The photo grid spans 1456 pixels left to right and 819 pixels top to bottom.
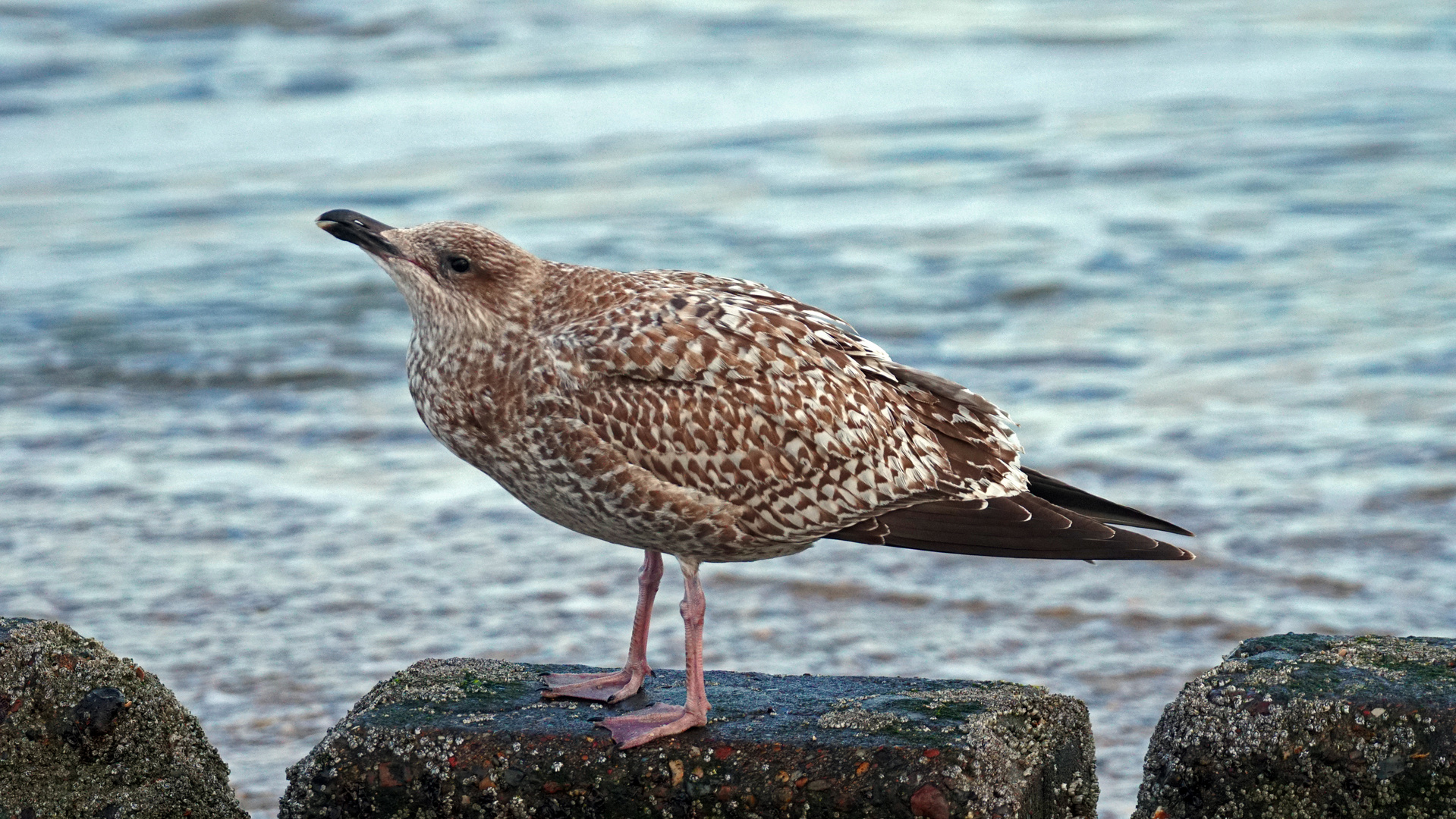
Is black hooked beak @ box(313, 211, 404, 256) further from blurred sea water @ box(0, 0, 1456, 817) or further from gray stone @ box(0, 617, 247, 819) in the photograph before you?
blurred sea water @ box(0, 0, 1456, 817)

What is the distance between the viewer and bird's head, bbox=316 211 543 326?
4438 millimetres

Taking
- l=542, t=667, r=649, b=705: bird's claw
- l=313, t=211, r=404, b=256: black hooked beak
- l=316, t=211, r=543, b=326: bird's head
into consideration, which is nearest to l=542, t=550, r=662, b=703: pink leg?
l=542, t=667, r=649, b=705: bird's claw

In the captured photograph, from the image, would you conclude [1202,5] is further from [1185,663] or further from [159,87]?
[1185,663]

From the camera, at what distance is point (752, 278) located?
13172mm

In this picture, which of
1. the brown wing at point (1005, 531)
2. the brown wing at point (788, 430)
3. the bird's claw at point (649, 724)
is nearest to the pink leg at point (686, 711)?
the bird's claw at point (649, 724)

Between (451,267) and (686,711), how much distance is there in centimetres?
133

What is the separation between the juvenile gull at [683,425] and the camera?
4312 millimetres

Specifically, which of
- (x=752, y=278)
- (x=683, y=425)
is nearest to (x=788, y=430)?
(x=683, y=425)

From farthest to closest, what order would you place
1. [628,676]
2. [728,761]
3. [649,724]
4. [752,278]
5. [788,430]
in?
1. [752,278]
2. [628,676]
3. [788,430]
4. [649,724]
5. [728,761]

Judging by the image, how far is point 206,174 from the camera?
1716cm

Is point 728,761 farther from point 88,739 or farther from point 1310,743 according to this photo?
point 88,739

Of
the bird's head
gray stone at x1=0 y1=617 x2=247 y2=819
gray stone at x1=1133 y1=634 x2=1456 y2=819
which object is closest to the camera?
gray stone at x1=1133 y1=634 x2=1456 y2=819

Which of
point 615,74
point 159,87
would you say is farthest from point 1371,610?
point 159,87

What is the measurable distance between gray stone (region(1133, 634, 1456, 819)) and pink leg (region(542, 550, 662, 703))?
1.42m
